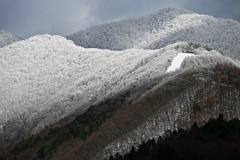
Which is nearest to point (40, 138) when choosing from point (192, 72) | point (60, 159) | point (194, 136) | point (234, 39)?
point (60, 159)

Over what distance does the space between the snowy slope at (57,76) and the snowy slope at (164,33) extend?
30.7 m

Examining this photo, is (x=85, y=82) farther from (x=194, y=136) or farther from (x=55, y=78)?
(x=194, y=136)

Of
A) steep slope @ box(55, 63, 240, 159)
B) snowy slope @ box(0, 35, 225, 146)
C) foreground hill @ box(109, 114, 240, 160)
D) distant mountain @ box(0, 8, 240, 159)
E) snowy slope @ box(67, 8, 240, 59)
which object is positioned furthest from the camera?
snowy slope @ box(67, 8, 240, 59)

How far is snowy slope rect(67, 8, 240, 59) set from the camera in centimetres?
11381

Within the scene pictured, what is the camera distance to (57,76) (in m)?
107

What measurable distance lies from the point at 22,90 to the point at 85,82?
38.2m

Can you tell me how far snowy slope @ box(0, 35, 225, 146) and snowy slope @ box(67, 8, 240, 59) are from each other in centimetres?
3069

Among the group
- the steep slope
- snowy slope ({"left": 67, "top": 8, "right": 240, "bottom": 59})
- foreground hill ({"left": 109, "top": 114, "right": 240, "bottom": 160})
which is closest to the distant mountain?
the steep slope

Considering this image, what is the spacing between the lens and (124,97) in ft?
136

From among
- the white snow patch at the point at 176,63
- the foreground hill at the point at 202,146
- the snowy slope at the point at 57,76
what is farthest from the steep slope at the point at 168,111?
the snowy slope at the point at 57,76

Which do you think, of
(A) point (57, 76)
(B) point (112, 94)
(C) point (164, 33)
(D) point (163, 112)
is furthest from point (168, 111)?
(C) point (164, 33)

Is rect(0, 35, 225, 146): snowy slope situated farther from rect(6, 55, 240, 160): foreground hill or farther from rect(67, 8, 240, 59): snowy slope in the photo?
rect(67, 8, 240, 59): snowy slope

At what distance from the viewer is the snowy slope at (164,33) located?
113812mm

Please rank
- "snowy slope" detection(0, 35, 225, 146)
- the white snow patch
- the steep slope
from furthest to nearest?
1. "snowy slope" detection(0, 35, 225, 146)
2. the white snow patch
3. the steep slope
